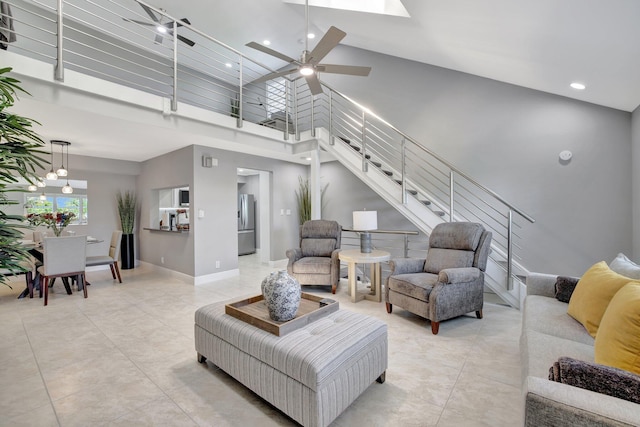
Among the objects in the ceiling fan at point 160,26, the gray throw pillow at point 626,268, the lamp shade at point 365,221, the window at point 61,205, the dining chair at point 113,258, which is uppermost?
the ceiling fan at point 160,26

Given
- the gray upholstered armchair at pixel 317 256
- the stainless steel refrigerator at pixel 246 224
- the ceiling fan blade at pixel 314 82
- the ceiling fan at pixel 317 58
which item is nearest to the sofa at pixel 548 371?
the gray upholstered armchair at pixel 317 256

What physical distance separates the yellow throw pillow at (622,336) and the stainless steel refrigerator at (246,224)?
23.7 ft

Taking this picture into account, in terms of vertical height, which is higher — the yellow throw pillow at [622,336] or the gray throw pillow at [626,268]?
the gray throw pillow at [626,268]

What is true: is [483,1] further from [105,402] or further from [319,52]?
[105,402]

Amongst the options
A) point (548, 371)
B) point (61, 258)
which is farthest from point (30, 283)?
point (548, 371)

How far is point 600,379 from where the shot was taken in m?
0.96

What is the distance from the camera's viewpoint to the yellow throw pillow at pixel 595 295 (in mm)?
1646

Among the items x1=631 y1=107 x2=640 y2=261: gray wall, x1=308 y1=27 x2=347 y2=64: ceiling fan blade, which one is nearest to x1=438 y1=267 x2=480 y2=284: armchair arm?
x1=631 y1=107 x2=640 y2=261: gray wall

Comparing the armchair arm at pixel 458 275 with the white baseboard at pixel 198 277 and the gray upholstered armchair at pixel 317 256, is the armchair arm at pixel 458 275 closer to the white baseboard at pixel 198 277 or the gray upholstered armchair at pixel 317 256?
the gray upholstered armchair at pixel 317 256

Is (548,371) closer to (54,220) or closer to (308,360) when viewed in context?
(308,360)

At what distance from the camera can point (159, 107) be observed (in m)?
3.47

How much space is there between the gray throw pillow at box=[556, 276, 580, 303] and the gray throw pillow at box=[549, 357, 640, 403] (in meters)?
1.48

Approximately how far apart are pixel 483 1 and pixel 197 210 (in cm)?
445

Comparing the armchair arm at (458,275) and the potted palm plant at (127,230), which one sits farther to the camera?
the potted palm plant at (127,230)
